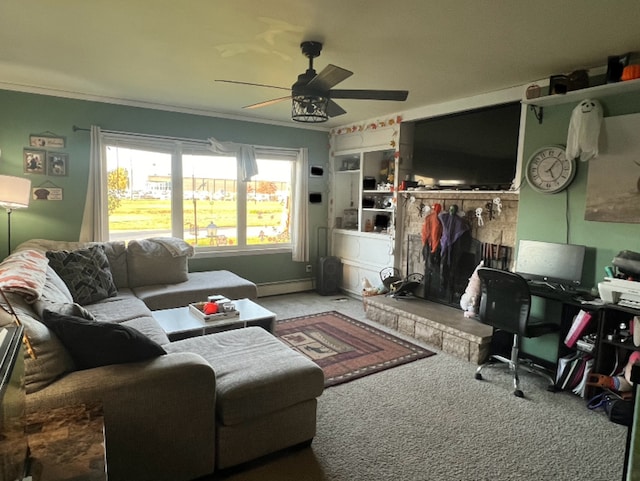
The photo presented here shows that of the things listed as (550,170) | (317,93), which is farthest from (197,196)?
(550,170)

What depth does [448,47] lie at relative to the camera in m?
2.71

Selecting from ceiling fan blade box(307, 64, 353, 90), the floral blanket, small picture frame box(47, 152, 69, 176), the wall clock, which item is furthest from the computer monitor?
small picture frame box(47, 152, 69, 176)

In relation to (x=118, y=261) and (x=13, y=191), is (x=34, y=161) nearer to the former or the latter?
(x=13, y=191)

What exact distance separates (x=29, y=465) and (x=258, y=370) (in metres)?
1.09

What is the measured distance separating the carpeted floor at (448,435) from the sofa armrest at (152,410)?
0.27 meters

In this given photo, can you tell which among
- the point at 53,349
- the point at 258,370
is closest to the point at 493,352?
the point at 258,370

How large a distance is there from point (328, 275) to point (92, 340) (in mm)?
4092

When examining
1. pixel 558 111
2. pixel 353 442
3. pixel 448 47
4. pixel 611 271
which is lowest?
pixel 353 442

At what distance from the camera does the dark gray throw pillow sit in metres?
1.80

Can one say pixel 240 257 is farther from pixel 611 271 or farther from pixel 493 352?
pixel 611 271

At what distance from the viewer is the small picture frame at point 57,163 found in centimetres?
416

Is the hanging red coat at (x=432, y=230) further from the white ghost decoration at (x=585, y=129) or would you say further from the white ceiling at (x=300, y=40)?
the white ghost decoration at (x=585, y=129)

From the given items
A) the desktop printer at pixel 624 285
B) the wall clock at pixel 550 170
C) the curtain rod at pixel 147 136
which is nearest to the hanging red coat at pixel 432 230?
the wall clock at pixel 550 170

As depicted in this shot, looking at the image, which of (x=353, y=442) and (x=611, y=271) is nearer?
(x=353, y=442)
